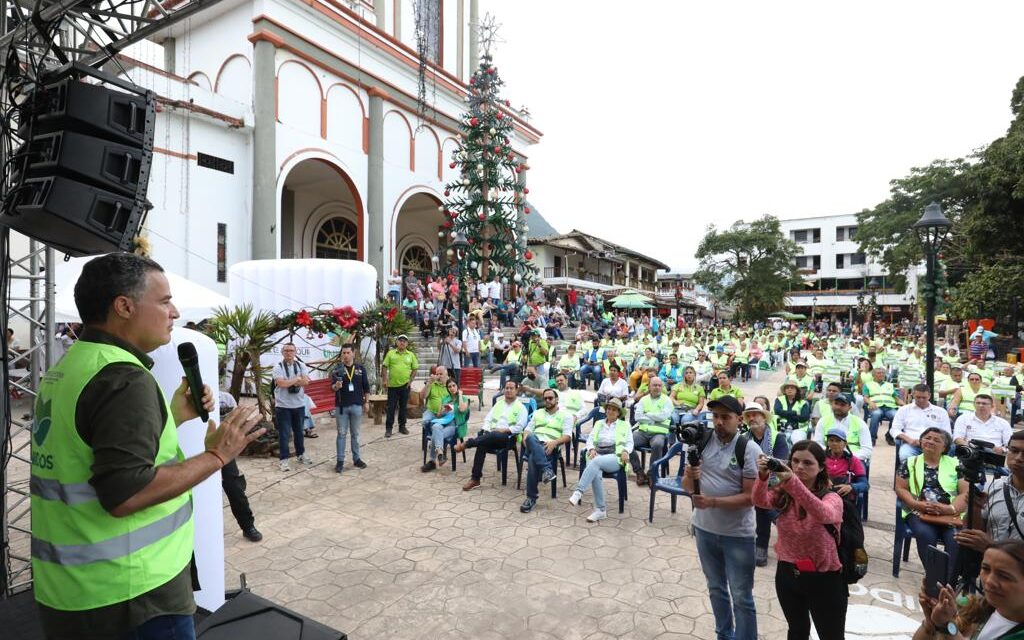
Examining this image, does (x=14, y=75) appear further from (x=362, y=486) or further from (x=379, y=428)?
(x=379, y=428)

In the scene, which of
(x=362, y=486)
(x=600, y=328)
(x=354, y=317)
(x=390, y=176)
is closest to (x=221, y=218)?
(x=390, y=176)

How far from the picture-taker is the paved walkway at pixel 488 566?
3.85m

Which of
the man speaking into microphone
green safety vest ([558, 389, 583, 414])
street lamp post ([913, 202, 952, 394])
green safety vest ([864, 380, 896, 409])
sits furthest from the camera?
green safety vest ([864, 380, 896, 409])

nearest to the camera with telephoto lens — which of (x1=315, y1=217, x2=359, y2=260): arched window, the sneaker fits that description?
the sneaker

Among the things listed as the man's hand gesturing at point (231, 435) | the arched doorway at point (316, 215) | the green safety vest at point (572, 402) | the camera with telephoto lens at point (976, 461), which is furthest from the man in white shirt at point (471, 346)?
the man's hand gesturing at point (231, 435)

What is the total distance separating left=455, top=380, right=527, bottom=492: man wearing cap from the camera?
6.85 metres

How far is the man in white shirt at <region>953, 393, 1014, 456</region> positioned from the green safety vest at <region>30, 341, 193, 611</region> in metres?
7.68

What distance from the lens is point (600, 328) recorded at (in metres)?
23.9

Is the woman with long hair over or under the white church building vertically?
under

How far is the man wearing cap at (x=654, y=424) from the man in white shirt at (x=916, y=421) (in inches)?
109

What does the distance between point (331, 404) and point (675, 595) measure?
7958 millimetres

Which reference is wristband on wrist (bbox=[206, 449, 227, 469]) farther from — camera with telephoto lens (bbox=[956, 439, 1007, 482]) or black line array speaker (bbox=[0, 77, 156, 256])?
camera with telephoto lens (bbox=[956, 439, 1007, 482])

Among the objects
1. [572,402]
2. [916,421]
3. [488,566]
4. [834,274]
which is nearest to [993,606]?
[488,566]

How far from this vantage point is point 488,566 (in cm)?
468
